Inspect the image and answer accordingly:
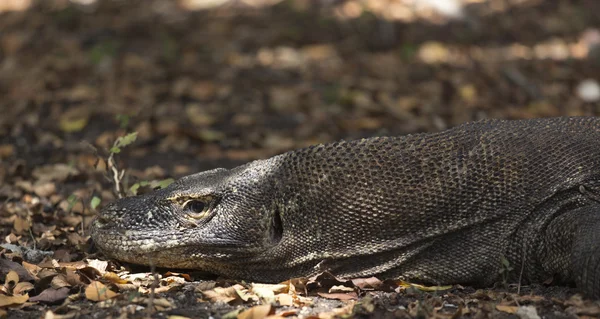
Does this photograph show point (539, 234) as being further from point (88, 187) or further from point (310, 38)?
point (310, 38)

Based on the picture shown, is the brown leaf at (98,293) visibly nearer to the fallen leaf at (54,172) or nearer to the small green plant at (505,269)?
the small green plant at (505,269)

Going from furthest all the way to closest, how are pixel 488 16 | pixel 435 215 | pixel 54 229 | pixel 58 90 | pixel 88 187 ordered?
1. pixel 488 16
2. pixel 58 90
3. pixel 88 187
4. pixel 54 229
5. pixel 435 215

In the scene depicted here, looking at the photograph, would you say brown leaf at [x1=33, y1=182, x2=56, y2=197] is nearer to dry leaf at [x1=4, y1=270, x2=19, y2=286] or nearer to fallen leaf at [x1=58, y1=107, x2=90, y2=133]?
fallen leaf at [x1=58, y1=107, x2=90, y2=133]

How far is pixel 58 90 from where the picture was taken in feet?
29.3

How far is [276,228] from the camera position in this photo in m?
4.38

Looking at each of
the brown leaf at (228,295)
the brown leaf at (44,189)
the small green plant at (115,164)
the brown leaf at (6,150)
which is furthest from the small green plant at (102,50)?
the brown leaf at (228,295)

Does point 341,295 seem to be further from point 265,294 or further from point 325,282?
point 265,294

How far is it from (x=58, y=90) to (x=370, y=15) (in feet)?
13.4

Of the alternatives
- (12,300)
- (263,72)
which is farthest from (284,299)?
(263,72)

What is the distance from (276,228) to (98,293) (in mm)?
986

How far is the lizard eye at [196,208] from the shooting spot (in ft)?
14.2

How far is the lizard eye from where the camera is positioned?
4.34 m

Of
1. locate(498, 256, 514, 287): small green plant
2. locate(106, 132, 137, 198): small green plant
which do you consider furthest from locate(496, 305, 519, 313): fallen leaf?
locate(106, 132, 137, 198): small green plant

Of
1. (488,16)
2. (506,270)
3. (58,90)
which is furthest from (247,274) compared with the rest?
(488,16)
